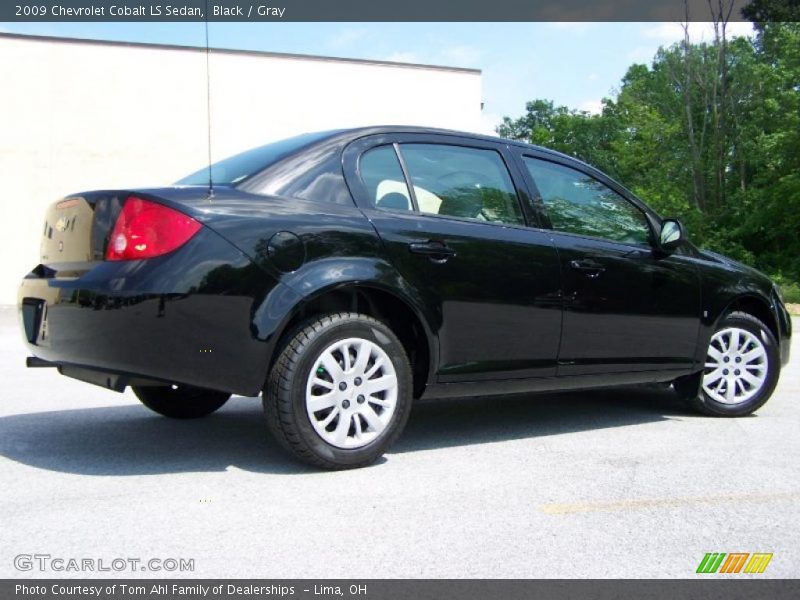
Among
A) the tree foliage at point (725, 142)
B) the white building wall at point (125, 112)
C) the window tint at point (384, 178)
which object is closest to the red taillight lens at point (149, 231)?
the window tint at point (384, 178)

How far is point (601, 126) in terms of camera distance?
5444cm

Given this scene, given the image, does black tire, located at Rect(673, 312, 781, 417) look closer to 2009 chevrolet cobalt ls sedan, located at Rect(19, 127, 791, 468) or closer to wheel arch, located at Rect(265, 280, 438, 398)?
2009 chevrolet cobalt ls sedan, located at Rect(19, 127, 791, 468)

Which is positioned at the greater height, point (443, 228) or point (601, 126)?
point (601, 126)

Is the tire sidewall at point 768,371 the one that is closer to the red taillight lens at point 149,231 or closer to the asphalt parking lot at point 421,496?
the asphalt parking lot at point 421,496

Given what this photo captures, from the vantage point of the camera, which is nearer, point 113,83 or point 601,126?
point 113,83

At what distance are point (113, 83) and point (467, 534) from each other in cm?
2193

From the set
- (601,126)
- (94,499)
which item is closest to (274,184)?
(94,499)

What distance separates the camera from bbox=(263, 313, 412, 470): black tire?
385 centimetres

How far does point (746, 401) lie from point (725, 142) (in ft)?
128

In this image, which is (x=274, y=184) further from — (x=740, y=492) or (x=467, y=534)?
(x=740, y=492)

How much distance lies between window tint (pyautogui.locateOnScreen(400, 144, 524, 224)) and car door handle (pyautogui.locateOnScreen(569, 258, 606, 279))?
1.31 ft

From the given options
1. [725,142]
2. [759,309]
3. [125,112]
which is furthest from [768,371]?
[725,142]

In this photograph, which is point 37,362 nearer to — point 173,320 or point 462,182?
point 173,320

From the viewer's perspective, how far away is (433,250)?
14.1ft
